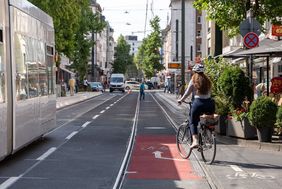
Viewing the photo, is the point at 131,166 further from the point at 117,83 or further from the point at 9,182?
the point at 117,83

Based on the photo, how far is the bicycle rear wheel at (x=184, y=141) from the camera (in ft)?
38.8

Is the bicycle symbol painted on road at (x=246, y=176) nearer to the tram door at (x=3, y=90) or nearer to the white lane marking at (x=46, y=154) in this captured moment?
the tram door at (x=3, y=90)

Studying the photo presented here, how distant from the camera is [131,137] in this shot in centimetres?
1633

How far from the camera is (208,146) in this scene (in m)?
11.0

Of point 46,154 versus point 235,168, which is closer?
point 235,168

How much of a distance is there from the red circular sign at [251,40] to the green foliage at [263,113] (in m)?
3.25

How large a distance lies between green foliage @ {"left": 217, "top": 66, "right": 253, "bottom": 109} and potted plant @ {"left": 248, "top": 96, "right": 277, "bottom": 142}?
190cm

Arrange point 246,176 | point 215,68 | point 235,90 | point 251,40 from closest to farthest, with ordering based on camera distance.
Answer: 1. point 246,176
2. point 235,90
3. point 251,40
4. point 215,68

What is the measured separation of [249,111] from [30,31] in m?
5.39

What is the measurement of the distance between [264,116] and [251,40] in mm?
3655

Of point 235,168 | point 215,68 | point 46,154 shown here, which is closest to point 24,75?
point 46,154

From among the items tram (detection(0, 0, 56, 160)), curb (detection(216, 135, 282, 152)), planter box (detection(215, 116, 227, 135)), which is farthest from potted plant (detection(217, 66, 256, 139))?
tram (detection(0, 0, 56, 160))

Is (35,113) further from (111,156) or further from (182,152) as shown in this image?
(182,152)

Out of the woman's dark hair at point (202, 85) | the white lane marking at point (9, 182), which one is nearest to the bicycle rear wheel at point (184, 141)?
the woman's dark hair at point (202, 85)
